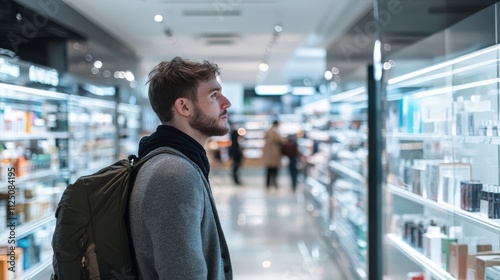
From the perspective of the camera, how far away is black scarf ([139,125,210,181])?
175 cm

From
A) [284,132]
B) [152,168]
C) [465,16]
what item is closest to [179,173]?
[152,168]

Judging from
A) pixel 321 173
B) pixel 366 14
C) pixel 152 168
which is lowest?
pixel 321 173

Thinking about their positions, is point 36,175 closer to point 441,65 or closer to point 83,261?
point 441,65

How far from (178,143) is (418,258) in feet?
8.60

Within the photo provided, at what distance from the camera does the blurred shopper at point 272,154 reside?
44.9 feet

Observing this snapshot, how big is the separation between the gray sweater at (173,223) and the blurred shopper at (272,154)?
39.2ft

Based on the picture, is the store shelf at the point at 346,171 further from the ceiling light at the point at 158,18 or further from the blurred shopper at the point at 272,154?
the blurred shopper at the point at 272,154

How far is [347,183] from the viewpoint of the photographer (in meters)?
7.13

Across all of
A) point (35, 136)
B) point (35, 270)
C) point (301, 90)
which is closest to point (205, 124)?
point (35, 270)

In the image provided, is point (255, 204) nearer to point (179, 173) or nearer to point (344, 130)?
point (344, 130)

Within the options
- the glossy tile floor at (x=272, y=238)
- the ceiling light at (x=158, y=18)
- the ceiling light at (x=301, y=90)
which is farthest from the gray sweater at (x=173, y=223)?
the ceiling light at (x=301, y=90)

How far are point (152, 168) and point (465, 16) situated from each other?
102 inches

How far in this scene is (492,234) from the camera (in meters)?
2.93

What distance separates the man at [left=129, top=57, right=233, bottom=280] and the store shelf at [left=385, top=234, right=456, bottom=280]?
2.02m
